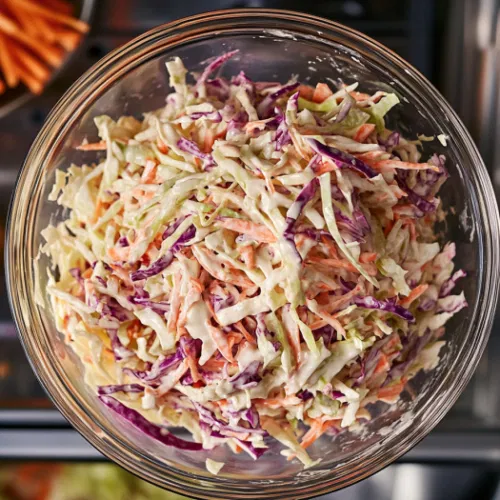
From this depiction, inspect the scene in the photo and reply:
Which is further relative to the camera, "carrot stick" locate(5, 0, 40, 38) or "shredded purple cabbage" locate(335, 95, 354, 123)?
"carrot stick" locate(5, 0, 40, 38)

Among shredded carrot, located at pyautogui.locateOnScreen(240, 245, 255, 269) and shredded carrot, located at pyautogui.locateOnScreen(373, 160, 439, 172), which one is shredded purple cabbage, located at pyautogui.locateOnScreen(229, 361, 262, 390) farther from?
shredded carrot, located at pyautogui.locateOnScreen(373, 160, 439, 172)

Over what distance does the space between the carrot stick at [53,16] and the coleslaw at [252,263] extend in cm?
48

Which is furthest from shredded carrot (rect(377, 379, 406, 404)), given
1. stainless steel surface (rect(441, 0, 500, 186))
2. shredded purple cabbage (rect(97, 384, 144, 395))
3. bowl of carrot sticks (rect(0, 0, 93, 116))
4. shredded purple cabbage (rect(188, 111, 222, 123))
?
bowl of carrot sticks (rect(0, 0, 93, 116))

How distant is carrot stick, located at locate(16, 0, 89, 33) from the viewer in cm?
126

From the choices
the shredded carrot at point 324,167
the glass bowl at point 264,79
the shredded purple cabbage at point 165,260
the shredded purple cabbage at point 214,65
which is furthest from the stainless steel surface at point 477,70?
the shredded purple cabbage at point 165,260

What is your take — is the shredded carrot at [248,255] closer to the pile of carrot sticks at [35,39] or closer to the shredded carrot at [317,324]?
the shredded carrot at [317,324]

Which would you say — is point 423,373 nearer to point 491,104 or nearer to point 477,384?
point 477,384

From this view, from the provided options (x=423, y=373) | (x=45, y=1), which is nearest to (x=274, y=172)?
(x=423, y=373)

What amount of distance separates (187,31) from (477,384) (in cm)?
92

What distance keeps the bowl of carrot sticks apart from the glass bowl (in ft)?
1.42

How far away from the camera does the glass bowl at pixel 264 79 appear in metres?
0.92

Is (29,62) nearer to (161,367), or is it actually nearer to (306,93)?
(306,93)

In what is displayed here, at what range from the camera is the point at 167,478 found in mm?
952

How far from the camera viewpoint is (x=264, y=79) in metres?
0.99
